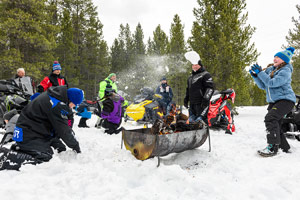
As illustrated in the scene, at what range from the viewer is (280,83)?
3457mm

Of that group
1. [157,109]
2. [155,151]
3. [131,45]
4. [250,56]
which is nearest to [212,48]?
[250,56]

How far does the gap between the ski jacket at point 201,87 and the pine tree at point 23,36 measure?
1272cm

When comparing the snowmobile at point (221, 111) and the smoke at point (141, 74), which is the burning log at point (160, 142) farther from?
the smoke at point (141, 74)

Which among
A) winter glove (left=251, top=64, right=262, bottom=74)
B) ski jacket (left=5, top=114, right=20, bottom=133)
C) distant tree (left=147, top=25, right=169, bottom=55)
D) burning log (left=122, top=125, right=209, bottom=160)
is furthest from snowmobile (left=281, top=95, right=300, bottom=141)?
distant tree (left=147, top=25, right=169, bottom=55)

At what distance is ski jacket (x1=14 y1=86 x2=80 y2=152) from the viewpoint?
2906 millimetres

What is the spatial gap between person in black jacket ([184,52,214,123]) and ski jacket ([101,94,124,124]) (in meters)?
2.39

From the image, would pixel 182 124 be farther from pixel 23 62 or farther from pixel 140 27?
pixel 140 27

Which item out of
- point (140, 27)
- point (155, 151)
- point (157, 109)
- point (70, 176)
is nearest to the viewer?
point (70, 176)

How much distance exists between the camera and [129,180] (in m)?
2.48

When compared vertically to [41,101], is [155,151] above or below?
below

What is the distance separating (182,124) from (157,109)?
411 centimetres

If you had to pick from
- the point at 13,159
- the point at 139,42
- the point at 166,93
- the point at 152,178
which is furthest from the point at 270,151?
the point at 139,42

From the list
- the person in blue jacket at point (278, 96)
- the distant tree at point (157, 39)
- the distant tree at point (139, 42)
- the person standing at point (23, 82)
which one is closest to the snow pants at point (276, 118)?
the person in blue jacket at point (278, 96)

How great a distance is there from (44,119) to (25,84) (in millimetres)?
3564
